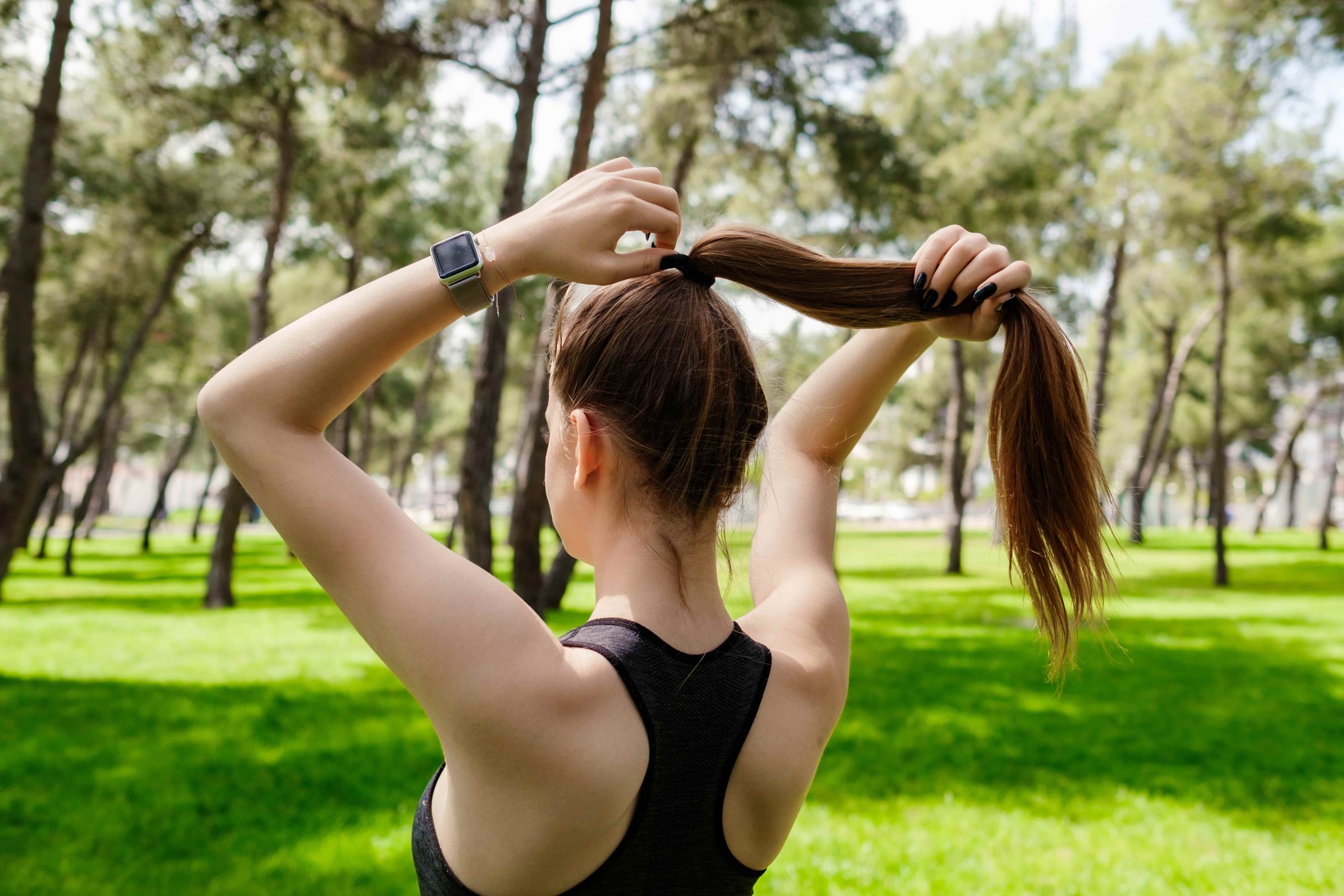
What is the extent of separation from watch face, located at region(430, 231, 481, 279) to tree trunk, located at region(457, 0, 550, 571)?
9587mm

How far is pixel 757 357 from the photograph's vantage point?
61.1 inches

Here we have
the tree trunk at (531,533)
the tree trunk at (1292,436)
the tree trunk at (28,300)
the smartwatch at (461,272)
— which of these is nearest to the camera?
the smartwatch at (461,272)

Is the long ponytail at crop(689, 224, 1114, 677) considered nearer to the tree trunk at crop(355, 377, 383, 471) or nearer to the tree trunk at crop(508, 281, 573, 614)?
the tree trunk at crop(508, 281, 573, 614)

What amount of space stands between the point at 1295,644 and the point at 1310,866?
8688 millimetres

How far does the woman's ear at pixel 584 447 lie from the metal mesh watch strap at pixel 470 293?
0.25 meters

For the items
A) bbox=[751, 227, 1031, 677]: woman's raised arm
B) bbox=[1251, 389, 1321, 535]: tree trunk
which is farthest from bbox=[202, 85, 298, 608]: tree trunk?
bbox=[1251, 389, 1321, 535]: tree trunk

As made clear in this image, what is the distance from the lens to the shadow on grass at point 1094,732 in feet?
19.9

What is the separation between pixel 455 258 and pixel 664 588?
1.78 ft

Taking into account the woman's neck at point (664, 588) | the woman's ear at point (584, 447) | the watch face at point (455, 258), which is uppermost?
the watch face at point (455, 258)

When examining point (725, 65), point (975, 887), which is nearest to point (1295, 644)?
point (975, 887)

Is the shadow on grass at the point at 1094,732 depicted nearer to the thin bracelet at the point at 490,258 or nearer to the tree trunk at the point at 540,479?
the thin bracelet at the point at 490,258

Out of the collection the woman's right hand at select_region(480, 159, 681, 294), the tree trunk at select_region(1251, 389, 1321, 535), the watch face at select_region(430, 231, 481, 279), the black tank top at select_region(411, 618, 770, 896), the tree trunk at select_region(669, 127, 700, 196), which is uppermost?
the tree trunk at select_region(669, 127, 700, 196)

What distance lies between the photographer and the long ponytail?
1.37m

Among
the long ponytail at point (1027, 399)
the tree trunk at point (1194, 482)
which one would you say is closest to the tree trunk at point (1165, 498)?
the tree trunk at point (1194, 482)
